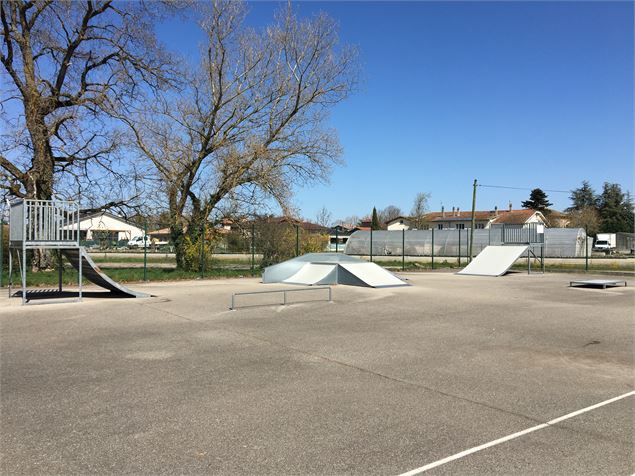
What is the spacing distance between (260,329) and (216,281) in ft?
35.0

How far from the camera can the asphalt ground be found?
12.2 ft

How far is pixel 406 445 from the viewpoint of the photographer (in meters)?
3.94

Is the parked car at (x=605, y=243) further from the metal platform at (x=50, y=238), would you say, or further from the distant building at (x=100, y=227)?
the metal platform at (x=50, y=238)

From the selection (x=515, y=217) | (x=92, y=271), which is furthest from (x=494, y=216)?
(x=92, y=271)

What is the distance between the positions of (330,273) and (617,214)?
85399mm

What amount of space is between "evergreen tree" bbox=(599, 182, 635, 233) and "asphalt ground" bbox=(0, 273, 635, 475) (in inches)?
3367

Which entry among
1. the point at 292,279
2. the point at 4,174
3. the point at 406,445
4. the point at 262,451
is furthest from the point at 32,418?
the point at 4,174

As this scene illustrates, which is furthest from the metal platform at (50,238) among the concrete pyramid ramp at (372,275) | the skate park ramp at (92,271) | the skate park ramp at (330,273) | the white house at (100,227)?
the white house at (100,227)

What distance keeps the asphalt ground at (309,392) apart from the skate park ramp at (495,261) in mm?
13261

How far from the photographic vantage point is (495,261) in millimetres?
25094

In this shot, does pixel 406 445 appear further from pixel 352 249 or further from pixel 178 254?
pixel 352 249

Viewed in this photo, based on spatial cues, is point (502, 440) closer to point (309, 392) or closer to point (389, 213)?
point (309, 392)

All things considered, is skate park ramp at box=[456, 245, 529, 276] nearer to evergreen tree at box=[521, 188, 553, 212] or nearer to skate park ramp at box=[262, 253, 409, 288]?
skate park ramp at box=[262, 253, 409, 288]

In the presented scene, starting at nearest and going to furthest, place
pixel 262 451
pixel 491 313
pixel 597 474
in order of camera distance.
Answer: pixel 597 474 < pixel 262 451 < pixel 491 313
